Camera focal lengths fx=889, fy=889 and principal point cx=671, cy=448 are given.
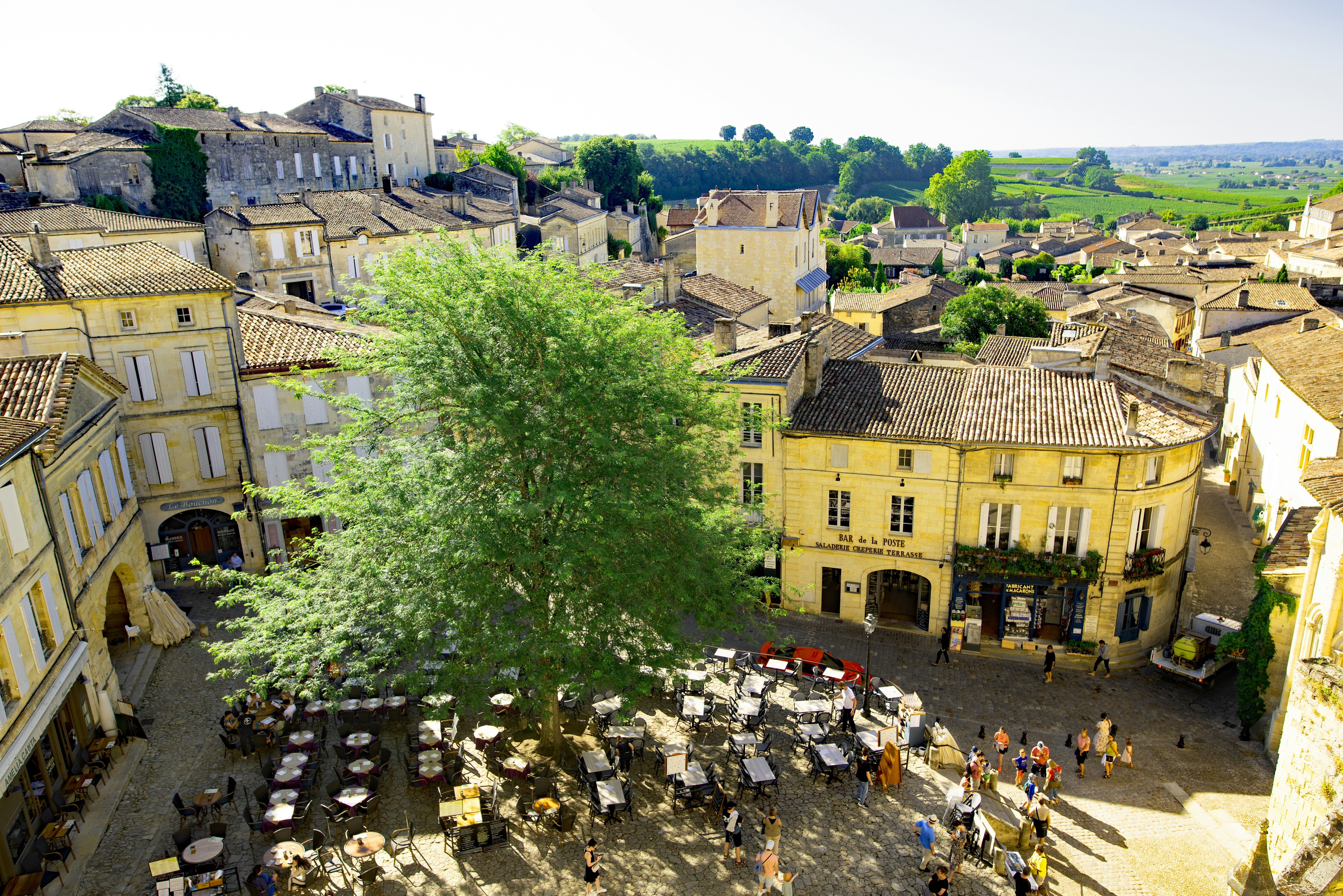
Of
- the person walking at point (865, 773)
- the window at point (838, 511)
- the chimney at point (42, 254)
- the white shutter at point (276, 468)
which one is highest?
the chimney at point (42, 254)

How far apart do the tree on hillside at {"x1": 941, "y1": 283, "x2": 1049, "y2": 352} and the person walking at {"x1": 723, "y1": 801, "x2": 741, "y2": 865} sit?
51537mm

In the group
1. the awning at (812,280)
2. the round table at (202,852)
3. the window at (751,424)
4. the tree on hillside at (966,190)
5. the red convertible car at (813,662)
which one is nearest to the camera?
the round table at (202,852)

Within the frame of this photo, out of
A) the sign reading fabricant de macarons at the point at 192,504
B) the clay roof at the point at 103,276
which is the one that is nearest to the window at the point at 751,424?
the clay roof at the point at 103,276

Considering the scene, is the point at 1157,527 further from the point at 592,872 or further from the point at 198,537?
the point at 198,537

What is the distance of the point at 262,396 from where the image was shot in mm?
31031

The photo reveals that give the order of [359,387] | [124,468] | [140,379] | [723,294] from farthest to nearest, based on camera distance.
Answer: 1. [723,294]
2. [359,387]
3. [140,379]
4. [124,468]

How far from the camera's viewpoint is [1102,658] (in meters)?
27.5

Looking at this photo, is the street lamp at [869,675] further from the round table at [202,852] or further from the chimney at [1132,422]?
the round table at [202,852]

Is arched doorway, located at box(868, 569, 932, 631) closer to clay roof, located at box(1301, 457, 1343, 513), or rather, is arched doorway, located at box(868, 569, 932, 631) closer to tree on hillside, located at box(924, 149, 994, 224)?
clay roof, located at box(1301, 457, 1343, 513)

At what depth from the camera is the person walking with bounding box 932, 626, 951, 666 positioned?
2766cm

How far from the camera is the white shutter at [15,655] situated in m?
17.6

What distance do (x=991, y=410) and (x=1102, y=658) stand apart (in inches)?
330

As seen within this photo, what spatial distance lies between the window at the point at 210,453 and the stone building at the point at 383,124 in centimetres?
5175

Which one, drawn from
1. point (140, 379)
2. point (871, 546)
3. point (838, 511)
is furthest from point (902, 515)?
point (140, 379)
